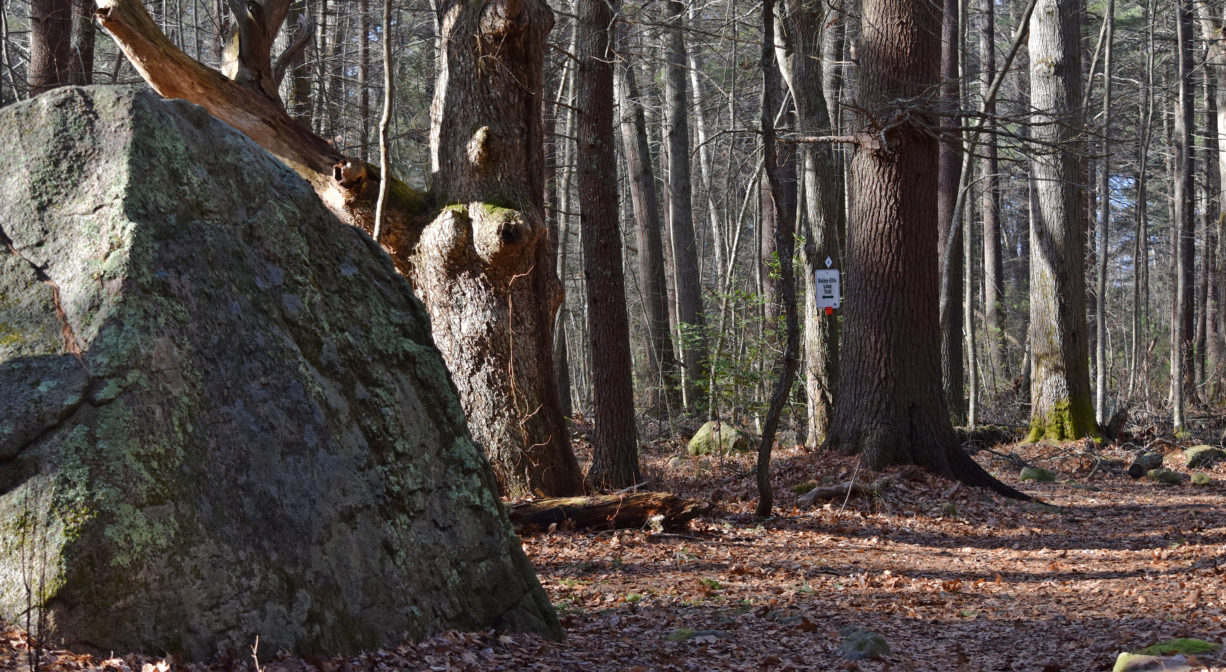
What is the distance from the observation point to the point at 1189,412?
1672 centimetres

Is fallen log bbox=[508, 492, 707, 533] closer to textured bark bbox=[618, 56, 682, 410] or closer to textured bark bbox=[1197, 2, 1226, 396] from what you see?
textured bark bbox=[618, 56, 682, 410]

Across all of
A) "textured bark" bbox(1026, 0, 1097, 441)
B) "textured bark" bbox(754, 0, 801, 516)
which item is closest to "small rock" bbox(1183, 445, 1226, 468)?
"textured bark" bbox(1026, 0, 1097, 441)

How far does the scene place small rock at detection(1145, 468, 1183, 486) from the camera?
11125 millimetres

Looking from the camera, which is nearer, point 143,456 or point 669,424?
point 143,456

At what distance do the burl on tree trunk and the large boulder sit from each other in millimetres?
2955

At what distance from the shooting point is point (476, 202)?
767cm

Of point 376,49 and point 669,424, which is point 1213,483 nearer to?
point 669,424

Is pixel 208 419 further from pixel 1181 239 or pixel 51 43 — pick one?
pixel 1181 239

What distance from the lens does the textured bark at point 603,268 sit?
8.98 meters

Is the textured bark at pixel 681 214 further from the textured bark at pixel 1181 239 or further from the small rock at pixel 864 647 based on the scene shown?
the small rock at pixel 864 647

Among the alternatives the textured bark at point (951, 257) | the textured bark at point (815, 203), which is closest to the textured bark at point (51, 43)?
the textured bark at point (815, 203)

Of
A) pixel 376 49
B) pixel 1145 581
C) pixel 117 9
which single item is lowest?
pixel 1145 581

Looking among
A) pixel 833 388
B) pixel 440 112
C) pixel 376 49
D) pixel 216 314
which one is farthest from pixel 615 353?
pixel 376 49

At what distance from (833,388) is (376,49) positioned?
9097 millimetres
